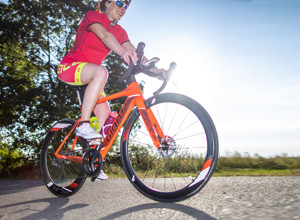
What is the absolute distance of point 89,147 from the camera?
2869mm

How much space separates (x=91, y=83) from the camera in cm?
284

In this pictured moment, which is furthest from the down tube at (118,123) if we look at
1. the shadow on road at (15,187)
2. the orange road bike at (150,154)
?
the shadow on road at (15,187)

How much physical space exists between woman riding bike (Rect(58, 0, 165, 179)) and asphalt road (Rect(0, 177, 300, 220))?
17.4 inches

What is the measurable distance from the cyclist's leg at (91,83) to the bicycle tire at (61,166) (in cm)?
51

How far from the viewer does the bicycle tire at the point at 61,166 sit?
3.24m

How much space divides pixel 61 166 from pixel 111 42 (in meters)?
1.98

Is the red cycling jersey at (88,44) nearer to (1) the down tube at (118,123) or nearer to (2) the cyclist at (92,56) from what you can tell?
(2) the cyclist at (92,56)

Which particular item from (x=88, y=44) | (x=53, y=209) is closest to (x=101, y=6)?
(x=88, y=44)

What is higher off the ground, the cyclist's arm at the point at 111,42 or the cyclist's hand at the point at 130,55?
the cyclist's arm at the point at 111,42

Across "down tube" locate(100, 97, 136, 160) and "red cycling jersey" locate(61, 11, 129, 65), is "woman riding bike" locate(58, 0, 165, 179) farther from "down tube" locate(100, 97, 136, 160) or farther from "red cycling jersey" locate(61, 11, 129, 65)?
"down tube" locate(100, 97, 136, 160)

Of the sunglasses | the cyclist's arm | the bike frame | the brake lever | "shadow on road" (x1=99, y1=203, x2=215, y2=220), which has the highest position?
the sunglasses

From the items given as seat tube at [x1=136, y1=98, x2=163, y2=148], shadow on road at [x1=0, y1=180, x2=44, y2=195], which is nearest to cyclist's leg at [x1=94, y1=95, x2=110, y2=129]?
seat tube at [x1=136, y1=98, x2=163, y2=148]

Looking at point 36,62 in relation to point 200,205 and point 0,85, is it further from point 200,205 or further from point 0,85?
point 200,205

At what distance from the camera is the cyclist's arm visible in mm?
2549
